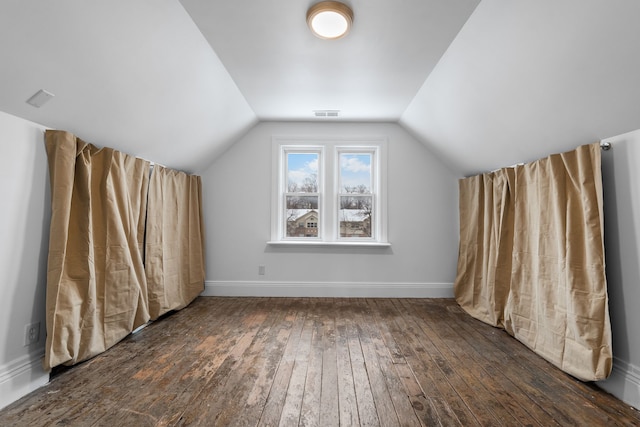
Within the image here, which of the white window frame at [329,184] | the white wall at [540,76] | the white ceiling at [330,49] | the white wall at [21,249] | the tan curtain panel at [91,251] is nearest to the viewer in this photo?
the white wall at [540,76]

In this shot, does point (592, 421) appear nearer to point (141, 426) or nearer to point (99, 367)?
point (141, 426)

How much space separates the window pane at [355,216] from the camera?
409 centimetres

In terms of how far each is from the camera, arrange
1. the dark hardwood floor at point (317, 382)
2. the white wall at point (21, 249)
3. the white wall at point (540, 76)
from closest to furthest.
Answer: the white wall at point (540, 76), the dark hardwood floor at point (317, 382), the white wall at point (21, 249)

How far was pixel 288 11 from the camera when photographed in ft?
6.00

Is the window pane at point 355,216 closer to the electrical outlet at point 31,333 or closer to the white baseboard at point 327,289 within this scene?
the white baseboard at point 327,289

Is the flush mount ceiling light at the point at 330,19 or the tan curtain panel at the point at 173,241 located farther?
the tan curtain panel at the point at 173,241

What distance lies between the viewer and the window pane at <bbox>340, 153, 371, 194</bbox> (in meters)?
4.12

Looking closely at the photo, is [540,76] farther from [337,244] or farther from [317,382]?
[337,244]

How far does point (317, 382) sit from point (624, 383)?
6.23 ft

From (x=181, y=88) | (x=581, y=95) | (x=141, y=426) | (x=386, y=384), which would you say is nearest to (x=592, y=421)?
(x=386, y=384)

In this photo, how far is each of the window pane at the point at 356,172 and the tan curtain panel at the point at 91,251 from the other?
2498 millimetres

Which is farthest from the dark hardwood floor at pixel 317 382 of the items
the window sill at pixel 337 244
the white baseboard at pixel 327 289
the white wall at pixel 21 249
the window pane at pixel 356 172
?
the window pane at pixel 356 172

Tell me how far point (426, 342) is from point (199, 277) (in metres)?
2.79

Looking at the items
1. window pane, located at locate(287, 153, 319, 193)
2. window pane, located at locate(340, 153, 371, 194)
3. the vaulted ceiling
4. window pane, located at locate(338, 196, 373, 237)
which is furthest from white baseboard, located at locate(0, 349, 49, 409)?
window pane, located at locate(340, 153, 371, 194)
